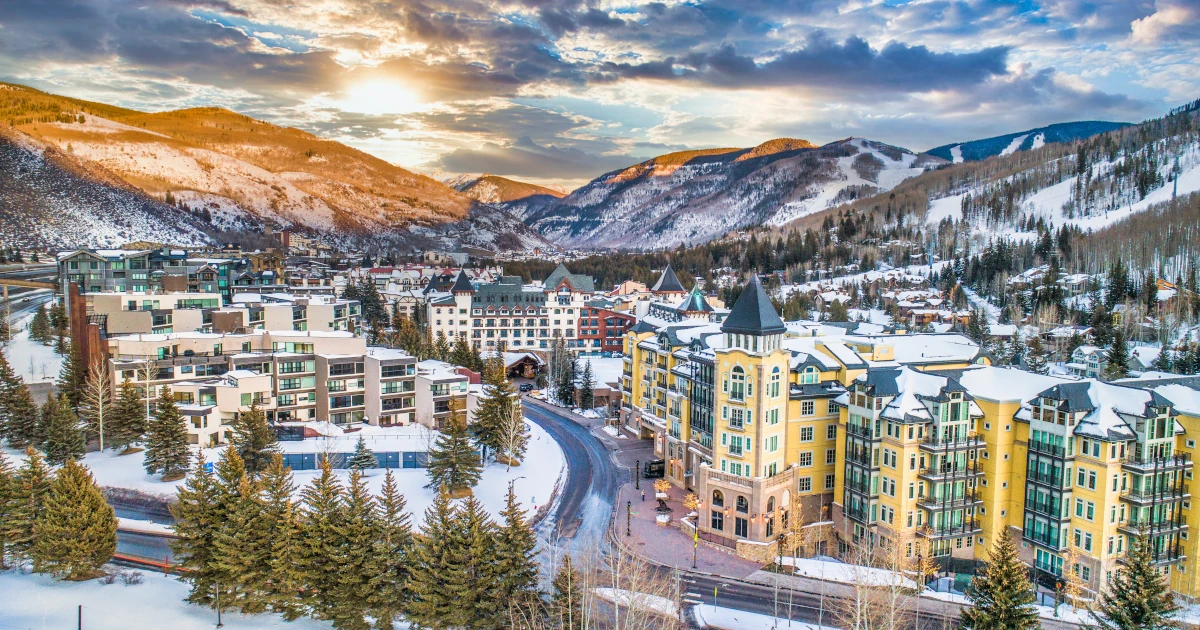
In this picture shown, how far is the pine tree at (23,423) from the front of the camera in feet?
184

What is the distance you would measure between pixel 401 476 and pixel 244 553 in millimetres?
19795

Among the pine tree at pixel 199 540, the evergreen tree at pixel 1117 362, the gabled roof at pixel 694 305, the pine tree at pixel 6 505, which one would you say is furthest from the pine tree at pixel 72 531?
the evergreen tree at pixel 1117 362

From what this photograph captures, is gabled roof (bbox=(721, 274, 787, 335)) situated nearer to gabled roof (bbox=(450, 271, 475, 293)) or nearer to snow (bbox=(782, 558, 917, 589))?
snow (bbox=(782, 558, 917, 589))

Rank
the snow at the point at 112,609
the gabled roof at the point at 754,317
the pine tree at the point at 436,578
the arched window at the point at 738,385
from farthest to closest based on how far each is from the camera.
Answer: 1. the arched window at the point at 738,385
2. the gabled roof at the point at 754,317
3. the snow at the point at 112,609
4. the pine tree at the point at 436,578

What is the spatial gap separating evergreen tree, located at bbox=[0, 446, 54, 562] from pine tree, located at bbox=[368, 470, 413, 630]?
1959 cm

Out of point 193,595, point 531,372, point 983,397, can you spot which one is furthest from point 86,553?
point 531,372

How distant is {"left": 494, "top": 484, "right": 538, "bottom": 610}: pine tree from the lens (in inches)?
1309

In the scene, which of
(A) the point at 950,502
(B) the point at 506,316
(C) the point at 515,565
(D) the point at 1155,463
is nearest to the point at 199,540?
(C) the point at 515,565

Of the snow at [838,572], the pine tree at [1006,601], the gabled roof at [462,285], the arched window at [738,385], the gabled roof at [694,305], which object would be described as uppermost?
the gabled roof at [462,285]

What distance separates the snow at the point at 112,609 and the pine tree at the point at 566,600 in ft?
39.1

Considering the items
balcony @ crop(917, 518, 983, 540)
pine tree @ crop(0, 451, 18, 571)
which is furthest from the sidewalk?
pine tree @ crop(0, 451, 18, 571)

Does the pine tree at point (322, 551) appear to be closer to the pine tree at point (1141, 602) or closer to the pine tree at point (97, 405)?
the pine tree at point (97, 405)

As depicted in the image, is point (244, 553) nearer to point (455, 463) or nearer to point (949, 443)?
point (455, 463)

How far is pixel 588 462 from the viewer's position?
208 ft
